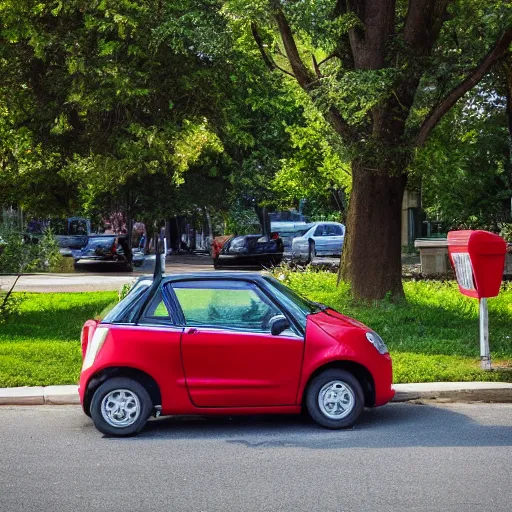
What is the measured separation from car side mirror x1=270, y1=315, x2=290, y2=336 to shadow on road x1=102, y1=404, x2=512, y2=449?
899 millimetres

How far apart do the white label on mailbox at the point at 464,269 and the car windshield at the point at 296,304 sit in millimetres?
2527

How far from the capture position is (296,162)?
26.0m

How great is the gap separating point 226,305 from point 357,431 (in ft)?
5.28

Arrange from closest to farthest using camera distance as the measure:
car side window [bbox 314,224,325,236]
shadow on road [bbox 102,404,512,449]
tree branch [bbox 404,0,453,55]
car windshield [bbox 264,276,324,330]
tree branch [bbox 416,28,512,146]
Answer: shadow on road [bbox 102,404,512,449], car windshield [bbox 264,276,324,330], tree branch [bbox 416,28,512,146], tree branch [bbox 404,0,453,55], car side window [bbox 314,224,325,236]

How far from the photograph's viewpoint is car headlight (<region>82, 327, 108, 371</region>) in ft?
29.8

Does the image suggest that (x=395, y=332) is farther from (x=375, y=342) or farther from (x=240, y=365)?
(x=240, y=365)

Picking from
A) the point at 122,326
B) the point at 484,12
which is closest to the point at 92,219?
the point at 484,12

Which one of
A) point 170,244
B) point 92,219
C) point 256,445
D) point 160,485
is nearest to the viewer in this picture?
point 160,485

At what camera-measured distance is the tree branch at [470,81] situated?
1678 centimetres

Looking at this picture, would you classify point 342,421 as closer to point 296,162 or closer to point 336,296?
point 336,296

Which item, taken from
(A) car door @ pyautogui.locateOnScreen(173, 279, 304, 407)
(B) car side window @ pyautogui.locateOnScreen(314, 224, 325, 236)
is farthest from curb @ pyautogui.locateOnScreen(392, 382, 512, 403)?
(B) car side window @ pyautogui.locateOnScreen(314, 224, 325, 236)

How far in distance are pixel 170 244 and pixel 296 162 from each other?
142 feet

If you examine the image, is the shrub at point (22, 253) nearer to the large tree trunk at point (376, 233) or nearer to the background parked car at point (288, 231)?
the large tree trunk at point (376, 233)

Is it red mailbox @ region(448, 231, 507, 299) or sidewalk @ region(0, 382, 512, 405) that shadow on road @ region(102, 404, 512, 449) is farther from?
red mailbox @ region(448, 231, 507, 299)
